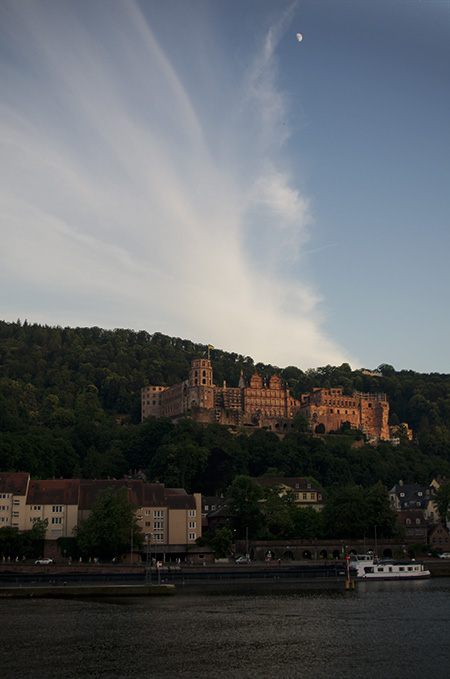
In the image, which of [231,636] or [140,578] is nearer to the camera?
[231,636]

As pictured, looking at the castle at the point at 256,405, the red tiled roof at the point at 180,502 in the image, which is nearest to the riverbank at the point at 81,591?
the red tiled roof at the point at 180,502

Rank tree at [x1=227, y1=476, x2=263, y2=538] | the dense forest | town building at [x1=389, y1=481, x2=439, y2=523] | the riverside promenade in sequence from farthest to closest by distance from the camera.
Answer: the dense forest, town building at [x1=389, y1=481, x2=439, y2=523], tree at [x1=227, y1=476, x2=263, y2=538], the riverside promenade

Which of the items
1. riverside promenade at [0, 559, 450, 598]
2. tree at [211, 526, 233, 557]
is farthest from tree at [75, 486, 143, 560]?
tree at [211, 526, 233, 557]

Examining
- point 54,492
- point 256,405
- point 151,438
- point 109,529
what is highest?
point 256,405

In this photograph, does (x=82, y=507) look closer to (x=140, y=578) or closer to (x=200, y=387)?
(x=140, y=578)

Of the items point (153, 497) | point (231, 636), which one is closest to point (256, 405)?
point (153, 497)

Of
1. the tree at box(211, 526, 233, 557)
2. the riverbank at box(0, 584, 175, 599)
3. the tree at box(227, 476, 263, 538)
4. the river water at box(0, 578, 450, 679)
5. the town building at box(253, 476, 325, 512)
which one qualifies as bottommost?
the river water at box(0, 578, 450, 679)

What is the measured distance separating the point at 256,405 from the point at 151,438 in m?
38.3

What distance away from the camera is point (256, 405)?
154750 millimetres

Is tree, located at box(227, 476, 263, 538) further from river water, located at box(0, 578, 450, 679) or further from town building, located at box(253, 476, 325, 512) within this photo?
river water, located at box(0, 578, 450, 679)

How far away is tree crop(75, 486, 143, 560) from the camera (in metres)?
67.9

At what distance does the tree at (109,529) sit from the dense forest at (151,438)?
72.8 feet

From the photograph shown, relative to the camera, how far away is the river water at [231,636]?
110 feet

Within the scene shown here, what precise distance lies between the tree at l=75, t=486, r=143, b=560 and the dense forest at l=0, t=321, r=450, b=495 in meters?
22.2
